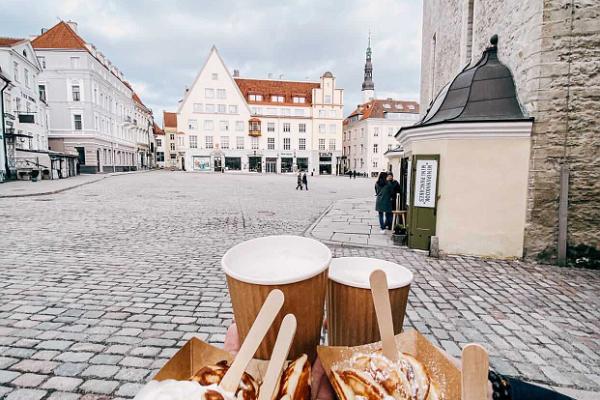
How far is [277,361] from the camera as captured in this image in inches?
36.4

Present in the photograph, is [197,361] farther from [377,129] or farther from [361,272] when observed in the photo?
[377,129]

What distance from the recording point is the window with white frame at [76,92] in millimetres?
39344

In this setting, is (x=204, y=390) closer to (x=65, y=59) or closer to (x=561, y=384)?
(x=561, y=384)

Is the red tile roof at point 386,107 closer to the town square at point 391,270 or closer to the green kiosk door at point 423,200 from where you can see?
the town square at point 391,270

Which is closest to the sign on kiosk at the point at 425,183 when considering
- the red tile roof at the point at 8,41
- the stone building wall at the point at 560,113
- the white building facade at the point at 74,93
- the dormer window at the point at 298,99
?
the stone building wall at the point at 560,113

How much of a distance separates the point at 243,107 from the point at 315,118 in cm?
1284

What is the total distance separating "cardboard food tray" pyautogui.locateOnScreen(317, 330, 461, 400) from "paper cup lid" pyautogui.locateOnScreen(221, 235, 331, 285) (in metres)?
0.27

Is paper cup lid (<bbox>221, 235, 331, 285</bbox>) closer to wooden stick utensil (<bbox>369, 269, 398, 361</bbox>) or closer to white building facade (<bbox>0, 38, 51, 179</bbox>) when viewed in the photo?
wooden stick utensil (<bbox>369, 269, 398, 361</bbox>)

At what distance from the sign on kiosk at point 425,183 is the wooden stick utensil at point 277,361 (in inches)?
278

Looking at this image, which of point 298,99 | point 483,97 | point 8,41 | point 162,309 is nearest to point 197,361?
point 162,309

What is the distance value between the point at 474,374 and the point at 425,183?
7.07m

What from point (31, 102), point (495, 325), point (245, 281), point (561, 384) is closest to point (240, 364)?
point (245, 281)

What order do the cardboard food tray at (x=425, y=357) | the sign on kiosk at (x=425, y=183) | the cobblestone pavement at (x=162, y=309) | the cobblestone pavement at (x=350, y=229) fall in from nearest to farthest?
the cardboard food tray at (x=425, y=357) → the cobblestone pavement at (x=162, y=309) → the sign on kiosk at (x=425, y=183) → the cobblestone pavement at (x=350, y=229)

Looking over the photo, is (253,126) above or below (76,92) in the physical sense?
below
